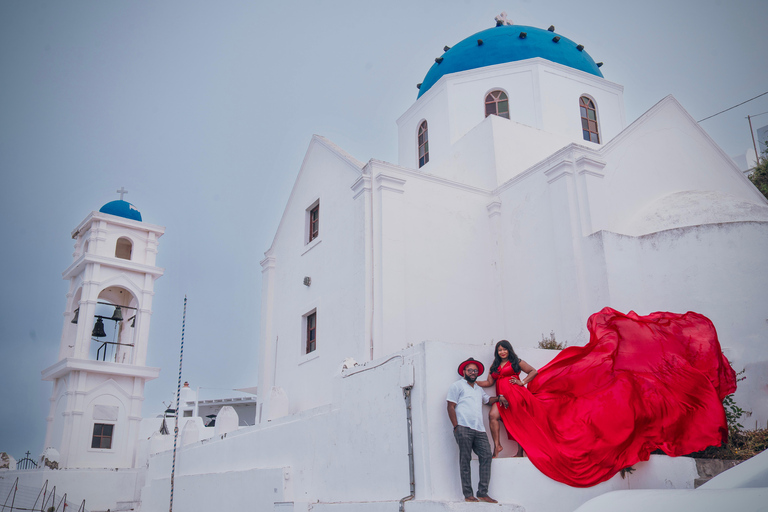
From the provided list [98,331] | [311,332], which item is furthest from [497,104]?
→ [98,331]

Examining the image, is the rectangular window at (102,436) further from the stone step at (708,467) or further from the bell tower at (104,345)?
the stone step at (708,467)

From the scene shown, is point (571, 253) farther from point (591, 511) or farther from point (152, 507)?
point (152, 507)

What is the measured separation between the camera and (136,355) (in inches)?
818

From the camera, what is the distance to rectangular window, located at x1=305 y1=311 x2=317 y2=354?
531 inches

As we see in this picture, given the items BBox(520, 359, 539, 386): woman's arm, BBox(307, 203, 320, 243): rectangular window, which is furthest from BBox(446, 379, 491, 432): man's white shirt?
BBox(307, 203, 320, 243): rectangular window

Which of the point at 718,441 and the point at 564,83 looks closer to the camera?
the point at 718,441

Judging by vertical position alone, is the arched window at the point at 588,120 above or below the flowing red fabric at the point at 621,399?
above

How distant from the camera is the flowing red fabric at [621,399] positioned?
6.15 m

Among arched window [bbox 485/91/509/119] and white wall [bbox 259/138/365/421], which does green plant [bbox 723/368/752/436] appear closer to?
white wall [bbox 259/138/365/421]

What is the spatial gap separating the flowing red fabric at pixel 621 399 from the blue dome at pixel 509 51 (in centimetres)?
1041

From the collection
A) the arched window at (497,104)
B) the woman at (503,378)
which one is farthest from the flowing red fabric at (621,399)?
the arched window at (497,104)

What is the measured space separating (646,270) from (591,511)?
6.54 meters

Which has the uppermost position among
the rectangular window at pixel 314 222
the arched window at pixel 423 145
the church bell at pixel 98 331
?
the arched window at pixel 423 145

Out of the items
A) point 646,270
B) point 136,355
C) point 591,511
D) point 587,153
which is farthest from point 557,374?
point 136,355
